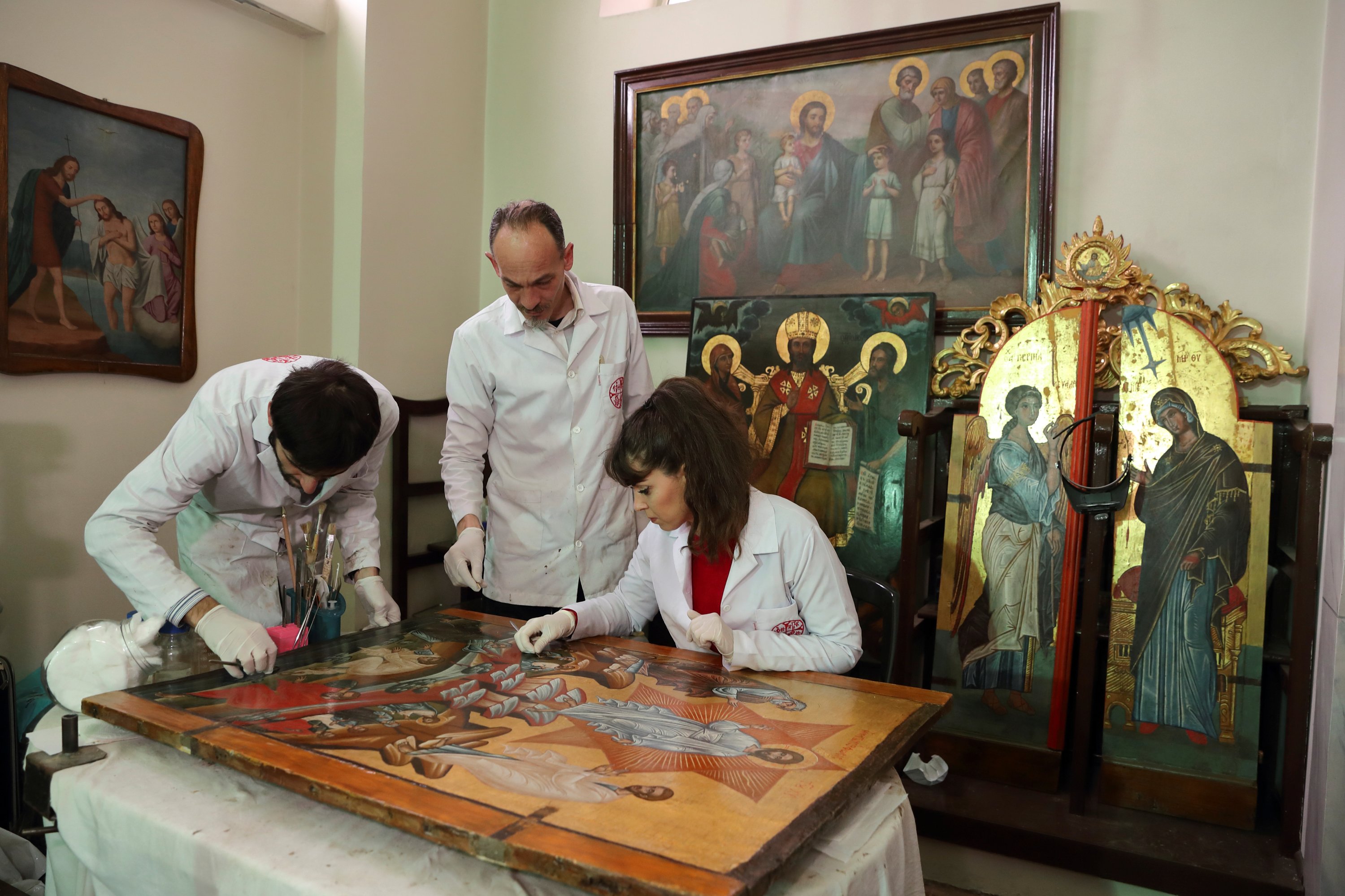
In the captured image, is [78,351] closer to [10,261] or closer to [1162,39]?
[10,261]

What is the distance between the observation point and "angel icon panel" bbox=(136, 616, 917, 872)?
1.13 m

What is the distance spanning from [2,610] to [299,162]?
6.60 feet

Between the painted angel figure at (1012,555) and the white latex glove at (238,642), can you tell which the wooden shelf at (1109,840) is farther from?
the white latex glove at (238,642)

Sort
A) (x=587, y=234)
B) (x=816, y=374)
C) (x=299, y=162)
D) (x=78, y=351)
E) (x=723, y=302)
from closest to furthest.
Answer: (x=78, y=351), (x=816, y=374), (x=723, y=302), (x=299, y=162), (x=587, y=234)

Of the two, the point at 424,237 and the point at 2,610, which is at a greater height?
the point at 424,237

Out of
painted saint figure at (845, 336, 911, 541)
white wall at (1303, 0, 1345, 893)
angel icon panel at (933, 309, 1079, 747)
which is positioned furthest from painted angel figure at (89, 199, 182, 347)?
white wall at (1303, 0, 1345, 893)

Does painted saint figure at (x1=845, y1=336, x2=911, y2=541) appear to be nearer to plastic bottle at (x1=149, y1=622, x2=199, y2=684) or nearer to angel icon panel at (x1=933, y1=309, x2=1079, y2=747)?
angel icon panel at (x1=933, y1=309, x2=1079, y2=747)

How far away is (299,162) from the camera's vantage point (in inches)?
146

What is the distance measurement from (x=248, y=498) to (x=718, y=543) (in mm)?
1155

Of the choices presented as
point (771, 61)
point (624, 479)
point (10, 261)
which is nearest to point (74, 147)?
point (10, 261)

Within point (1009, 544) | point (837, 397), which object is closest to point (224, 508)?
point (837, 397)

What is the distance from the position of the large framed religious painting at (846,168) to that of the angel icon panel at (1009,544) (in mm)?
378

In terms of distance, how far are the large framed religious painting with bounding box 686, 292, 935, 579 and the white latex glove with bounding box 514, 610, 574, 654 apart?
4.51 feet

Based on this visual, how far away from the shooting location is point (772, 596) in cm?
202
